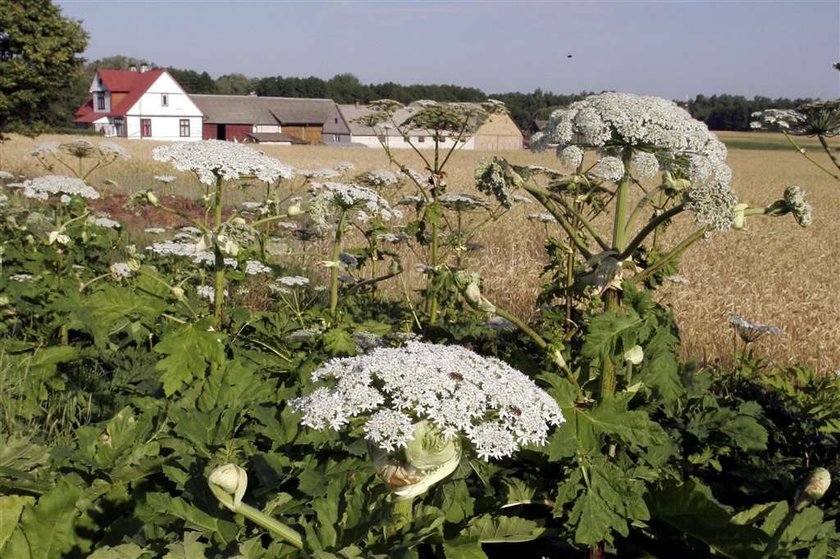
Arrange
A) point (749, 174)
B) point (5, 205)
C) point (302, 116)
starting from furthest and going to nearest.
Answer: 1. point (302, 116)
2. point (749, 174)
3. point (5, 205)

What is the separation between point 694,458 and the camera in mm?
3986

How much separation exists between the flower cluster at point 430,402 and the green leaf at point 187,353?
166cm

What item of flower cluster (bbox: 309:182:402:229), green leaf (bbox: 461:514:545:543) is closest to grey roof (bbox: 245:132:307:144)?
flower cluster (bbox: 309:182:402:229)

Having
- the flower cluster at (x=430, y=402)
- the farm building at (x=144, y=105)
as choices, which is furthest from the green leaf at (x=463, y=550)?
the farm building at (x=144, y=105)

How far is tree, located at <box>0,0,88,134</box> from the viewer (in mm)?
28828

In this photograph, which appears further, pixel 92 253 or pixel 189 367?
pixel 92 253

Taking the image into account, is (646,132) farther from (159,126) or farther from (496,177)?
(159,126)

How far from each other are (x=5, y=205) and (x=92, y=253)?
200 cm

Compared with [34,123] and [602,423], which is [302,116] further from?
[602,423]

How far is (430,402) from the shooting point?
7.14 ft

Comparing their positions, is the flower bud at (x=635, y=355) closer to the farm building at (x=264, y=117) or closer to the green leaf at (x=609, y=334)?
the green leaf at (x=609, y=334)

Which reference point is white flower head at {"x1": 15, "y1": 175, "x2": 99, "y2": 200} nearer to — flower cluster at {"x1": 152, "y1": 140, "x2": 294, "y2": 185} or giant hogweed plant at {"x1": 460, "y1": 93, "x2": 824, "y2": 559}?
flower cluster at {"x1": 152, "y1": 140, "x2": 294, "y2": 185}

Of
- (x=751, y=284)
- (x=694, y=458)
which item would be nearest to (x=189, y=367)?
(x=694, y=458)

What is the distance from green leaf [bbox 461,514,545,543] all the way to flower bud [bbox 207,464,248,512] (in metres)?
1.07
